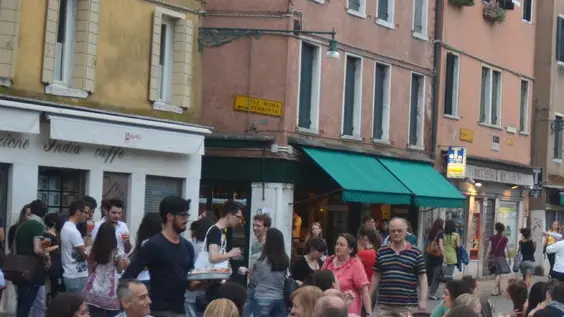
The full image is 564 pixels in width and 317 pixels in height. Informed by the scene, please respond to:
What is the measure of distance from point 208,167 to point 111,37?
688 cm

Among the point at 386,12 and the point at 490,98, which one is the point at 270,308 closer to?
the point at 386,12

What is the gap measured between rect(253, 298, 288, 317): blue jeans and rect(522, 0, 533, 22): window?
2956cm

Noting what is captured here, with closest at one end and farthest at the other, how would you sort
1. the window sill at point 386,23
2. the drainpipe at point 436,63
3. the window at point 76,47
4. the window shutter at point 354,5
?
the window at point 76,47, the window shutter at point 354,5, the window sill at point 386,23, the drainpipe at point 436,63

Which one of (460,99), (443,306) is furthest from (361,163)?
(443,306)

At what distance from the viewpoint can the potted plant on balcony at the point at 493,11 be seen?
41500mm

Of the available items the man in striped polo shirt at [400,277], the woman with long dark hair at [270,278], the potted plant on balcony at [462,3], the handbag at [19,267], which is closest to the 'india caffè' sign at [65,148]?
the handbag at [19,267]

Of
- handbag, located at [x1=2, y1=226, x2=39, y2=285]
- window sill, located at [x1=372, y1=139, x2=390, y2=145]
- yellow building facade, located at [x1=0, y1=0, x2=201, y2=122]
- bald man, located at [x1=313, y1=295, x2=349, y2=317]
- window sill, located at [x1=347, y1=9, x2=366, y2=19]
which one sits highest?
window sill, located at [x1=347, y1=9, x2=366, y2=19]

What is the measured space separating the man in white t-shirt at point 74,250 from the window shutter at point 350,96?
17.0 metres

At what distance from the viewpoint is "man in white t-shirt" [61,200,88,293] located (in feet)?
57.8

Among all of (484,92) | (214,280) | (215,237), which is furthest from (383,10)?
(214,280)

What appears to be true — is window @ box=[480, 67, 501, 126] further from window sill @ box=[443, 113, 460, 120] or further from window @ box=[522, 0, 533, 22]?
window @ box=[522, 0, 533, 22]

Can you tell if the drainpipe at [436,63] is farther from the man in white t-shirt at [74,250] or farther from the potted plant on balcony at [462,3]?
the man in white t-shirt at [74,250]

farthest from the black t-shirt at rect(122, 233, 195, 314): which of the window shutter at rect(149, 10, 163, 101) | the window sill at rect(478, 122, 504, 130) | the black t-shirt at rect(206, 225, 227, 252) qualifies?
the window sill at rect(478, 122, 504, 130)

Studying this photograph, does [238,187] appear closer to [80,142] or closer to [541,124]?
[80,142]
